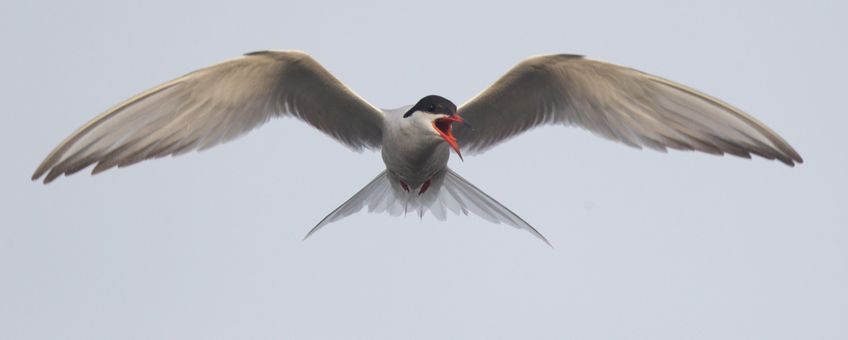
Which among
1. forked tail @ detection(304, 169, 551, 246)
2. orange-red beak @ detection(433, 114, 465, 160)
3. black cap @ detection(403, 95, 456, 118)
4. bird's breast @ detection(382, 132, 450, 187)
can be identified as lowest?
forked tail @ detection(304, 169, 551, 246)

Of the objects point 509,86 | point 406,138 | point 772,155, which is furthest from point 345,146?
point 772,155

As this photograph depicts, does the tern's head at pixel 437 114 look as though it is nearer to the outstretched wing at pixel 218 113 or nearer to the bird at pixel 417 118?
the bird at pixel 417 118

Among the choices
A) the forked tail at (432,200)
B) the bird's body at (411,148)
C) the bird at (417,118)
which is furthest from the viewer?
the forked tail at (432,200)

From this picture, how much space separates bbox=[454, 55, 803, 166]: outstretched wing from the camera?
6.85m

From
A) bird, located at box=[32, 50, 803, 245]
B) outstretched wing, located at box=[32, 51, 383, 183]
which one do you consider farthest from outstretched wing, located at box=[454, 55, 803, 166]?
outstretched wing, located at box=[32, 51, 383, 183]

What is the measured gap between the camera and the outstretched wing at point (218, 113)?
260 inches

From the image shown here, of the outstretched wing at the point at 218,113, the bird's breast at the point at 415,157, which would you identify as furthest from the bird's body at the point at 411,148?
the outstretched wing at the point at 218,113

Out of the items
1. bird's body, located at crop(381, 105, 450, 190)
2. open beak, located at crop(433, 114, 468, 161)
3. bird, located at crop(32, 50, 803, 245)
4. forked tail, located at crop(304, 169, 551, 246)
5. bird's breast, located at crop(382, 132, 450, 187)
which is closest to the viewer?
bird, located at crop(32, 50, 803, 245)

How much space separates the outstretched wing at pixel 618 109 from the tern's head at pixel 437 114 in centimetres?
48

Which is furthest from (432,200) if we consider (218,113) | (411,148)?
(218,113)

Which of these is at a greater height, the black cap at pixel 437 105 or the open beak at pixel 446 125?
the black cap at pixel 437 105

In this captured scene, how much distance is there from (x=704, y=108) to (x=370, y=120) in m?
2.51

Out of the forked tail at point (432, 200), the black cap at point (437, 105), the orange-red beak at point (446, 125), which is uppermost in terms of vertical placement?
the black cap at point (437, 105)

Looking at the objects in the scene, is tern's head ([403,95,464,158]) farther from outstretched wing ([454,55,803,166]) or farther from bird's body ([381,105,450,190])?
outstretched wing ([454,55,803,166])
